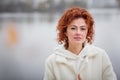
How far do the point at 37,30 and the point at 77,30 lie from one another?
2.41 ft

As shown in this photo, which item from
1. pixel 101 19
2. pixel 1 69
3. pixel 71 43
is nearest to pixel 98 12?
pixel 101 19

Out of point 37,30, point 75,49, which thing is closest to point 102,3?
point 37,30

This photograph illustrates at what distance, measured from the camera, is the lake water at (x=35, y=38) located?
169 cm

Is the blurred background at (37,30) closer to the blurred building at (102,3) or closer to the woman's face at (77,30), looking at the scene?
the blurred building at (102,3)

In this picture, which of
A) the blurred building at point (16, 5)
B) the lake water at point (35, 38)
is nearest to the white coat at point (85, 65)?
the lake water at point (35, 38)

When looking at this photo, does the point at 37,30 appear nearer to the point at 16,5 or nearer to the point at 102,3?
the point at 16,5

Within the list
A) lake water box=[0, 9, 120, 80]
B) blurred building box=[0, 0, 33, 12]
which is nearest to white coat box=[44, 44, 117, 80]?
lake water box=[0, 9, 120, 80]

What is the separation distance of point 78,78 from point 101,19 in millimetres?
742

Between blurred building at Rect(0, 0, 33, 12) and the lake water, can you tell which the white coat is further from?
blurred building at Rect(0, 0, 33, 12)

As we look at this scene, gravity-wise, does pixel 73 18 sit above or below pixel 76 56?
above

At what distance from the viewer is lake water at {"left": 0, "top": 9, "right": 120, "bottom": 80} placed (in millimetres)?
1686

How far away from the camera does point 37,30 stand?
5.59ft

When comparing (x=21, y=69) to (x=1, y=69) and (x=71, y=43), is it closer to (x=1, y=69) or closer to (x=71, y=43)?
(x=1, y=69)

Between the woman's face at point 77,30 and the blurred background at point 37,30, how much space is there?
652 millimetres
